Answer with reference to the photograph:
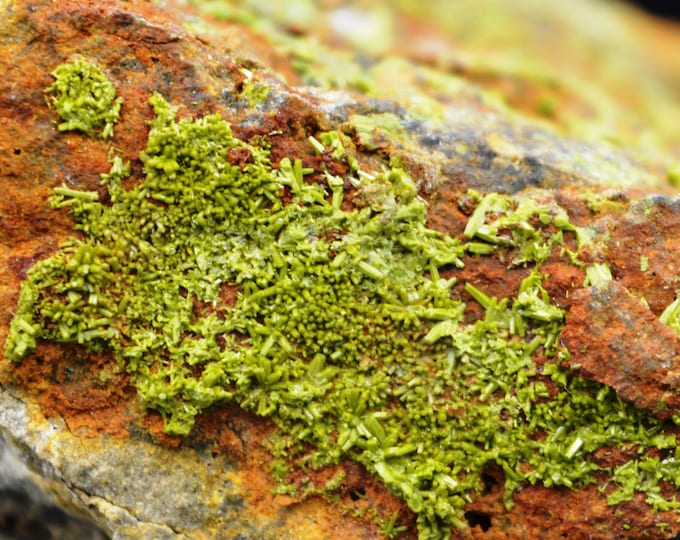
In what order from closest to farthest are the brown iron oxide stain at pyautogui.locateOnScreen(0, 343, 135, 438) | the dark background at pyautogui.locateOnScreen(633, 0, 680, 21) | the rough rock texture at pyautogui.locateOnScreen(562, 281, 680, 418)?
the rough rock texture at pyautogui.locateOnScreen(562, 281, 680, 418), the brown iron oxide stain at pyautogui.locateOnScreen(0, 343, 135, 438), the dark background at pyautogui.locateOnScreen(633, 0, 680, 21)

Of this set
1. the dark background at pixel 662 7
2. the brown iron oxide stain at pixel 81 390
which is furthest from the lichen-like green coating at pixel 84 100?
the dark background at pixel 662 7

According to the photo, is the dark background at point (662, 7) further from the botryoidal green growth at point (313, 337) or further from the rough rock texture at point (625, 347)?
the botryoidal green growth at point (313, 337)

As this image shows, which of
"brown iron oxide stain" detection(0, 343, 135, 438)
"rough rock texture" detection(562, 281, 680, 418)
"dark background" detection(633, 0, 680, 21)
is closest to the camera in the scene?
"rough rock texture" detection(562, 281, 680, 418)

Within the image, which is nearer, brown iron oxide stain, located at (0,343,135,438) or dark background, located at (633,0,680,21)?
brown iron oxide stain, located at (0,343,135,438)

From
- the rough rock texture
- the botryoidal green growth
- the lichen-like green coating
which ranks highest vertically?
the rough rock texture

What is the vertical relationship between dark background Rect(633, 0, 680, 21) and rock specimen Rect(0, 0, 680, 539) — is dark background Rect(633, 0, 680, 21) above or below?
above

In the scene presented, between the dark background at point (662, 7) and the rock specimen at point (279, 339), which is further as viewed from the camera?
the dark background at point (662, 7)

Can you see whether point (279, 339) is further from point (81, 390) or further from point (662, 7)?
point (662, 7)

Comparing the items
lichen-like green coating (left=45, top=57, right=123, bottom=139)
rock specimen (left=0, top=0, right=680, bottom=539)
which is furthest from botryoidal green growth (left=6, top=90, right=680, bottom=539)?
lichen-like green coating (left=45, top=57, right=123, bottom=139)

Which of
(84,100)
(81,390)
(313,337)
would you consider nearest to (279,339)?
(313,337)

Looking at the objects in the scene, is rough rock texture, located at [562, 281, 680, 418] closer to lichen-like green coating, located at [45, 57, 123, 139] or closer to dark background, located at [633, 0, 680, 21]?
lichen-like green coating, located at [45, 57, 123, 139]
